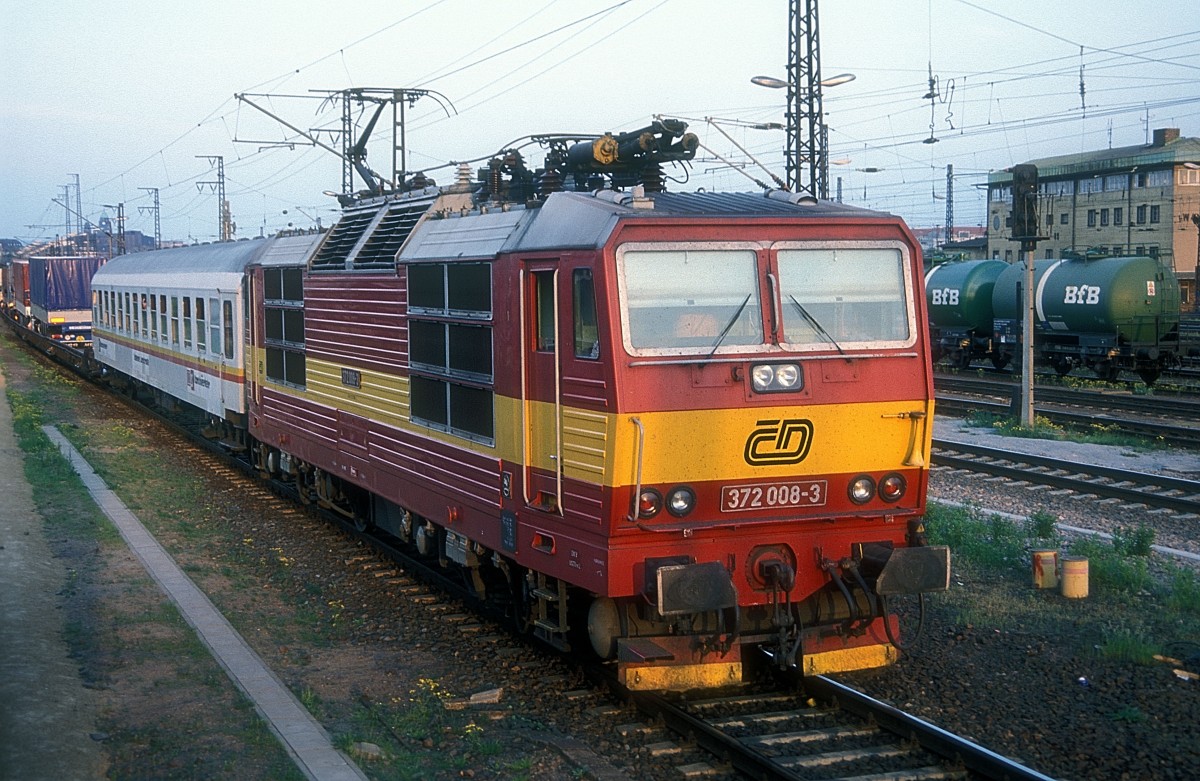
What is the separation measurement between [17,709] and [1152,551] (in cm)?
978

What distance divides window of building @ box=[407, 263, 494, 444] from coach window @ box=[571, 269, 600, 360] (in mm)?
343

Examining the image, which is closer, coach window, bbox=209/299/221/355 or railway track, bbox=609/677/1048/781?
railway track, bbox=609/677/1048/781

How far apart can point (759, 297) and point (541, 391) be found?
5.09ft

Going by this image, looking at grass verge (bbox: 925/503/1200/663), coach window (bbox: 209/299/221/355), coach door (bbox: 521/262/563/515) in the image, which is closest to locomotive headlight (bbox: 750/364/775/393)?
coach door (bbox: 521/262/563/515)

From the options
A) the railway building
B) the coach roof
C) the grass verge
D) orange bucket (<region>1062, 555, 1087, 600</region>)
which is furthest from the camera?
the railway building

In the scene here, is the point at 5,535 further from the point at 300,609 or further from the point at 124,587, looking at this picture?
the point at 300,609

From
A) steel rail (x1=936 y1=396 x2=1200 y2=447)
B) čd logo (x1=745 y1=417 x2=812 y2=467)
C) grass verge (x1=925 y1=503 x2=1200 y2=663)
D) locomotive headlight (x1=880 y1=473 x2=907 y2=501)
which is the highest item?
čd logo (x1=745 y1=417 x2=812 y2=467)

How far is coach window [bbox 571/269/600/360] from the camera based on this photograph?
756cm

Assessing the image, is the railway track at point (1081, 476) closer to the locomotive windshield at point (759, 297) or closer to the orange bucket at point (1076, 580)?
the orange bucket at point (1076, 580)

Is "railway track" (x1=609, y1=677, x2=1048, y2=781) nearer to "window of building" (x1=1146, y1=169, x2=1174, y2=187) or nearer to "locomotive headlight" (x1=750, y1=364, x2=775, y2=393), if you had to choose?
"locomotive headlight" (x1=750, y1=364, x2=775, y2=393)

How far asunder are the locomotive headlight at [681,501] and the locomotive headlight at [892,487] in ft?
4.51

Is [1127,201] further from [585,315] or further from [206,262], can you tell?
[585,315]

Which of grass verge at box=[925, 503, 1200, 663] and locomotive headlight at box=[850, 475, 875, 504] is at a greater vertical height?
locomotive headlight at box=[850, 475, 875, 504]

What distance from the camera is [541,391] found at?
8.16 metres
